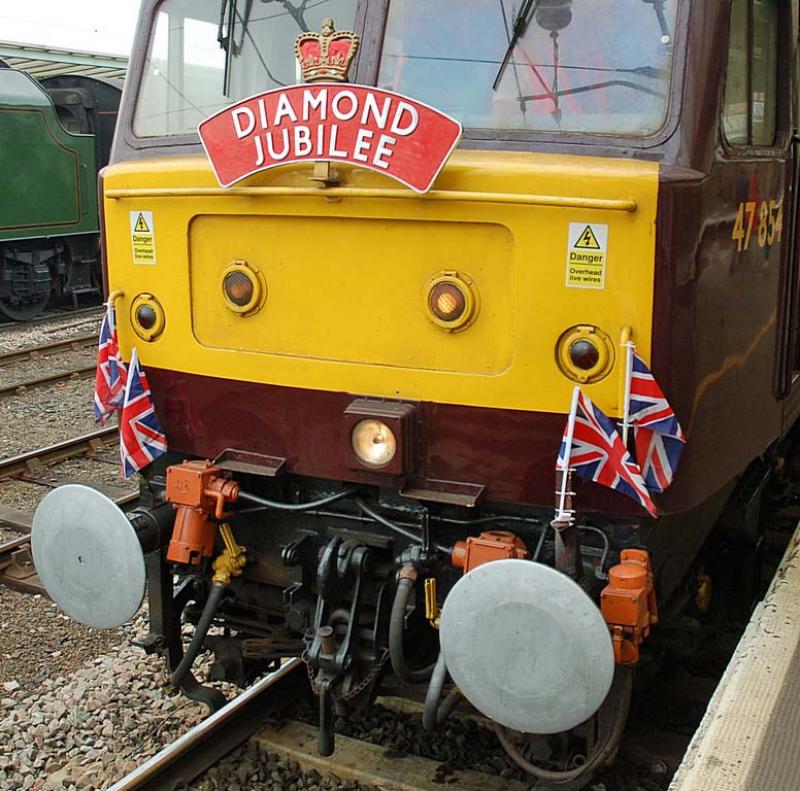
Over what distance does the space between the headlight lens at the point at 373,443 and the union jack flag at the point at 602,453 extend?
0.56m

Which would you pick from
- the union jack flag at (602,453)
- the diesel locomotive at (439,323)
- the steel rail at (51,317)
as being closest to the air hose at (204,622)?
the diesel locomotive at (439,323)

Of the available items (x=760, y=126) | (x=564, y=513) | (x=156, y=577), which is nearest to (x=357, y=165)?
(x=564, y=513)

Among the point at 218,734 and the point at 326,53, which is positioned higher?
the point at 326,53

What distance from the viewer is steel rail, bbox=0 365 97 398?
9.82 m

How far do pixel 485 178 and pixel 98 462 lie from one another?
546cm

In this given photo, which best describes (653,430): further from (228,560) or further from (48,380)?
(48,380)

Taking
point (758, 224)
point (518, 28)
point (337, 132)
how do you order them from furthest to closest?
point (758, 224), point (518, 28), point (337, 132)

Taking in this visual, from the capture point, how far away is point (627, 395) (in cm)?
292

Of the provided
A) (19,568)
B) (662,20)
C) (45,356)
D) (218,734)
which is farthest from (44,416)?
(662,20)

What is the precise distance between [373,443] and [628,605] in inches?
36.1

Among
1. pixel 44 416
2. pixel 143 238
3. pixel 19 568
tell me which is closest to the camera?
pixel 143 238

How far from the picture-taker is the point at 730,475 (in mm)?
3520

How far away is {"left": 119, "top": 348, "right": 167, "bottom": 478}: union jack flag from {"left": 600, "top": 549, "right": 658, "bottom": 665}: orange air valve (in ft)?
5.66

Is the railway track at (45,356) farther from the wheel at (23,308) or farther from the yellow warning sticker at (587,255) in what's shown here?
the yellow warning sticker at (587,255)
